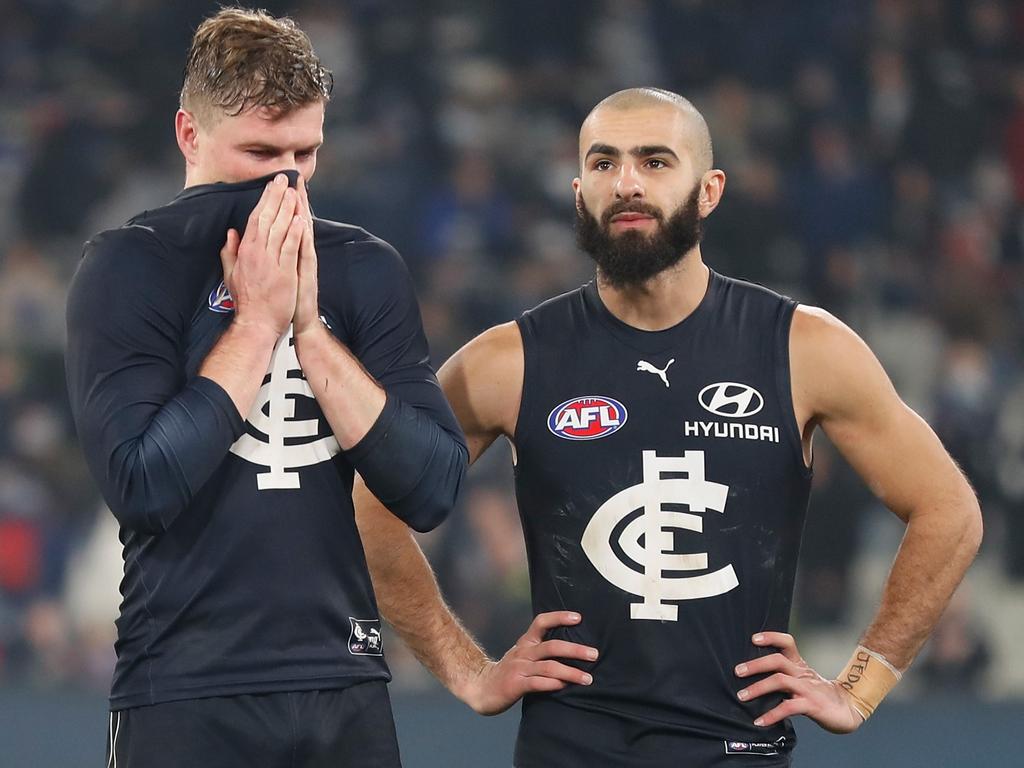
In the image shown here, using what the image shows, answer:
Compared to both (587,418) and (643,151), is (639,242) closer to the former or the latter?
(643,151)

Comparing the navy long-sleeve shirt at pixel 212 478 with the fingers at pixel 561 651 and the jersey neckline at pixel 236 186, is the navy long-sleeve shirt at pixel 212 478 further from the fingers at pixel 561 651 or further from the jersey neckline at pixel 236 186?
the fingers at pixel 561 651

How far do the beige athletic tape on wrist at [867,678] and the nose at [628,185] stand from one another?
1171mm

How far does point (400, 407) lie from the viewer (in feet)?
9.17

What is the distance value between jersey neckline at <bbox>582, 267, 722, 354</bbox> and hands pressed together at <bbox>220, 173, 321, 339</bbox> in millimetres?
961

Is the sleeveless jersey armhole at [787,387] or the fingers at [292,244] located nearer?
the fingers at [292,244]

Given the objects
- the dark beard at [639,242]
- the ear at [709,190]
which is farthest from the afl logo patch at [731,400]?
the ear at [709,190]

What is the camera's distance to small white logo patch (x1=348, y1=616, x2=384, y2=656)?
2.79 metres

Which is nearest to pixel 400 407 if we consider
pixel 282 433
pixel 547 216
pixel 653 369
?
pixel 282 433

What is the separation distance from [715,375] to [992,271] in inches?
235

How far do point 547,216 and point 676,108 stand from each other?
19.4 ft

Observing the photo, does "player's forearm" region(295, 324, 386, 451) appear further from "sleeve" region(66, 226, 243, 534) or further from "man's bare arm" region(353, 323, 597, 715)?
"man's bare arm" region(353, 323, 597, 715)

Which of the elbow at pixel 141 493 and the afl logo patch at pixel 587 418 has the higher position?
the afl logo patch at pixel 587 418

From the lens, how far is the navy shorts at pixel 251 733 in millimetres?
2664

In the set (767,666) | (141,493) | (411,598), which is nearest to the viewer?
(141,493)
